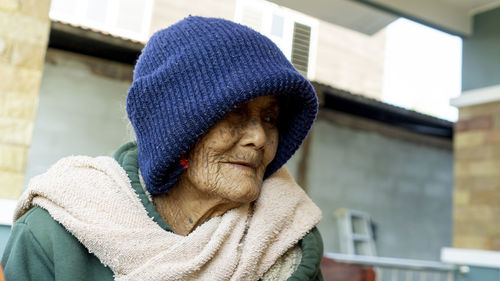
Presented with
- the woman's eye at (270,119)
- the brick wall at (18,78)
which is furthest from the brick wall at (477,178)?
the woman's eye at (270,119)

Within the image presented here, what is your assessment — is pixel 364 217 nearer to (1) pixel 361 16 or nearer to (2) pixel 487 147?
(2) pixel 487 147

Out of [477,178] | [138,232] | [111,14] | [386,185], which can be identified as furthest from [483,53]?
[138,232]

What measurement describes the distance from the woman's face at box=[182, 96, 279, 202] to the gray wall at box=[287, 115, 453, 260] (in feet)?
22.2

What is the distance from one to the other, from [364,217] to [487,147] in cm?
353

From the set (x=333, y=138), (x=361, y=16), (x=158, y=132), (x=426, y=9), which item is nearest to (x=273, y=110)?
(x=158, y=132)

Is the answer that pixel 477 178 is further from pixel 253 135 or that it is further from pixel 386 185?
pixel 253 135

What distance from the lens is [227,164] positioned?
1231 mm

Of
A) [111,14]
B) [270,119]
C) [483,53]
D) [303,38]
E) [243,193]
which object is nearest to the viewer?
[243,193]

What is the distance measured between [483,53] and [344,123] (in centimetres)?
337

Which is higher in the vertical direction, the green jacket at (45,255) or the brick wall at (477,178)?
the brick wall at (477,178)

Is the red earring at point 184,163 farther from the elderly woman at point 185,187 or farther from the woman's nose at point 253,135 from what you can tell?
the woman's nose at point 253,135

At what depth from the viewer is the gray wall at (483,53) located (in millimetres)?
5336

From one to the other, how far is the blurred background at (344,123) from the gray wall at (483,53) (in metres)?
0.01

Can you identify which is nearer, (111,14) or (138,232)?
(138,232)
